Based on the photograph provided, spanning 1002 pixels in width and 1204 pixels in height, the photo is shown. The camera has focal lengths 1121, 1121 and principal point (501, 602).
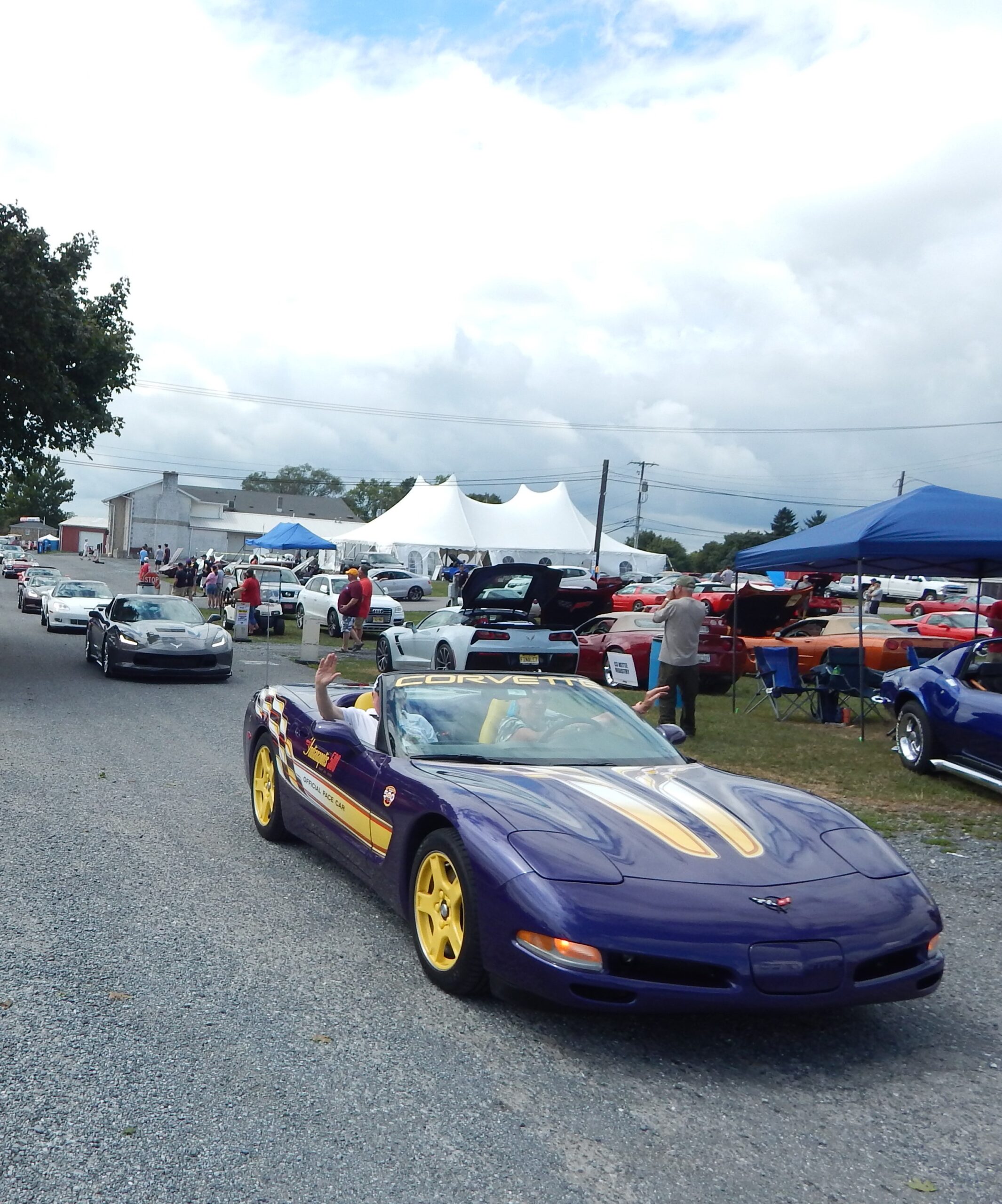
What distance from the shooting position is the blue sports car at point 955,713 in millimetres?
8734

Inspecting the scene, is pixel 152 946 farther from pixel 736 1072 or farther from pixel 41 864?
pixel 736 1072

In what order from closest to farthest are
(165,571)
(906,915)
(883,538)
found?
(906,915) < (883,538) < (165,571)

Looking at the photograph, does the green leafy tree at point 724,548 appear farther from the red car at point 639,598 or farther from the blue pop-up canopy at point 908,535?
the blue pop-up canopy at point 908,535

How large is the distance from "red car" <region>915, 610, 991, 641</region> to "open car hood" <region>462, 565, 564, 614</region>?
966 cm

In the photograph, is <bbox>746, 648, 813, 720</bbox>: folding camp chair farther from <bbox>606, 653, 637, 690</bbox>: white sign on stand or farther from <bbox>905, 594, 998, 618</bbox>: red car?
<bbox>905, 594, 998, 618</bbox>: red car

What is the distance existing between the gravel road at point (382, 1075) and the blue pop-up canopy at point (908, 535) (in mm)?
6169

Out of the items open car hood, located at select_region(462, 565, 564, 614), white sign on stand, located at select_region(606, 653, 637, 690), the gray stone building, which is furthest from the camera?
the gray stone building

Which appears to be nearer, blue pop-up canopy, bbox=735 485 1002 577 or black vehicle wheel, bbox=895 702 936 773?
black vehicle wheel, bbox=895 702 936 773

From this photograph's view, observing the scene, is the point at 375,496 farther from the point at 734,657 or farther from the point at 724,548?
the point at 734,657

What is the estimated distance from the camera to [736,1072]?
3.69 metres

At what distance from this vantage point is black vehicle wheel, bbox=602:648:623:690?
17031mm

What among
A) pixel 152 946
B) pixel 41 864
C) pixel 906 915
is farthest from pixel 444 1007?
pixel 41 864

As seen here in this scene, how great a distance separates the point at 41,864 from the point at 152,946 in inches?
62.6

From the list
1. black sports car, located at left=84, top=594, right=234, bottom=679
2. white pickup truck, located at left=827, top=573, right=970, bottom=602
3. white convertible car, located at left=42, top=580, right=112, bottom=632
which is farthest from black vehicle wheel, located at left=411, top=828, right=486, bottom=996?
white pickup truck, located at left=827, top=573, right=970, bottom=602
